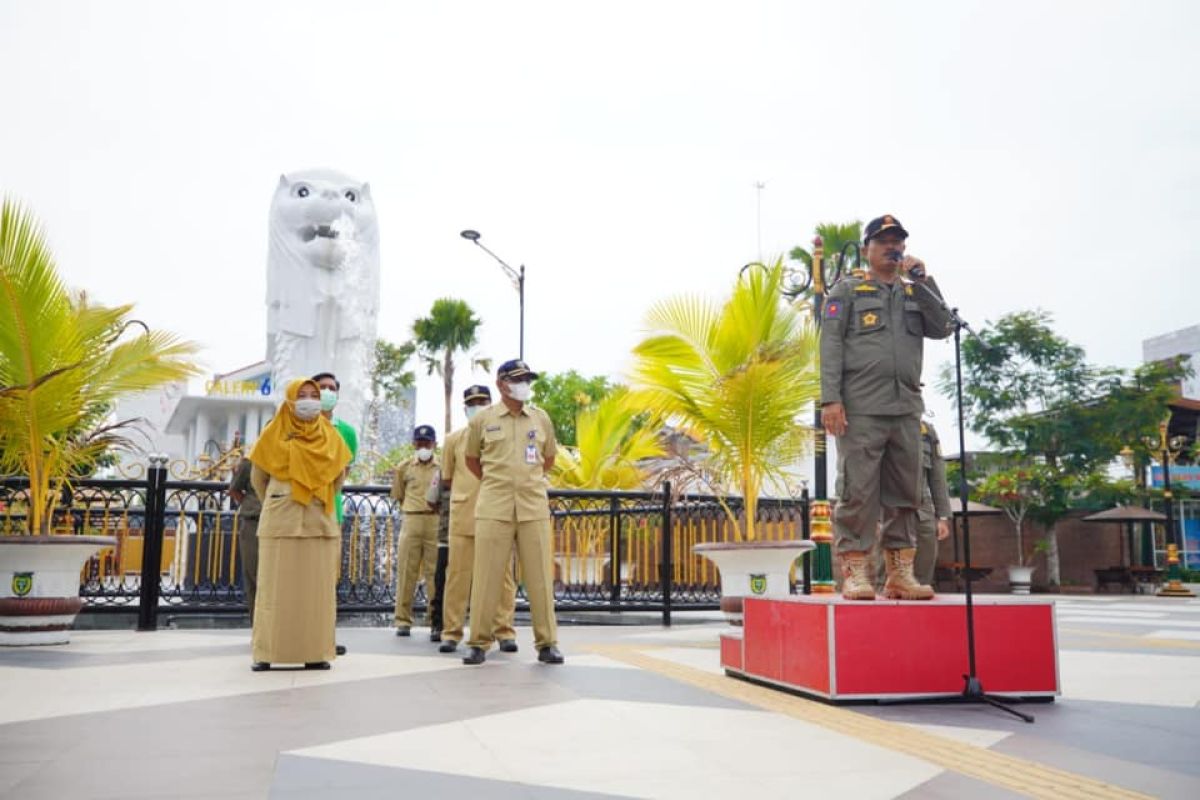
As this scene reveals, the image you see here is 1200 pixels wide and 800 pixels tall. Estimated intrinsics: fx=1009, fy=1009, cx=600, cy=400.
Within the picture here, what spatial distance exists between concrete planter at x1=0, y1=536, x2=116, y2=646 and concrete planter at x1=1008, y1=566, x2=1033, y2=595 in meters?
23.0

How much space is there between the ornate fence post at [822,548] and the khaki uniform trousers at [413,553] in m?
3.98

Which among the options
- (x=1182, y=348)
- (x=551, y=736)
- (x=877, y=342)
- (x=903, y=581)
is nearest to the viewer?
(x=551, y=736)

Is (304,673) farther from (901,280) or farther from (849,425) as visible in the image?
(901,280)

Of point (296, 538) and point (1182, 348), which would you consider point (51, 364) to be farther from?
point (1182, 348)

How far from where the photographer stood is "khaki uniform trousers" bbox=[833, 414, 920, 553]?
4953 millimetres

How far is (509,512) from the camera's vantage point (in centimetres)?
618

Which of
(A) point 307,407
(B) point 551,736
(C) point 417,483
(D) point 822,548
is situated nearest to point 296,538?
(A) point 307,407

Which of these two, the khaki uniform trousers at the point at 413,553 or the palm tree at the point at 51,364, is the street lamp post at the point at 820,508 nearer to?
the khaki uniform trousers at the point at 413,553

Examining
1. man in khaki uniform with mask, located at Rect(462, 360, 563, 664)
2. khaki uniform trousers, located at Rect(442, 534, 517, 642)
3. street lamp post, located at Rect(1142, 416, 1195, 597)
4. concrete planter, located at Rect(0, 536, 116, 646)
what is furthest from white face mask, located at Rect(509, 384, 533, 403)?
street lamp post, located at Rect(1142, 416, 1195, 597)

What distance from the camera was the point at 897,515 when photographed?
5086 millimetres

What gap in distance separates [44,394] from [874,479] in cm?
625

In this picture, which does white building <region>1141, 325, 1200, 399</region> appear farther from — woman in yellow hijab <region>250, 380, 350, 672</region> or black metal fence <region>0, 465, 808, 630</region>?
woman in yellow hijab <region>250, 380, 350, 672</region>

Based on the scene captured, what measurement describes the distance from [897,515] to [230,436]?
34892 mm

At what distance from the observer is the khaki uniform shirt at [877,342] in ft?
16.4
